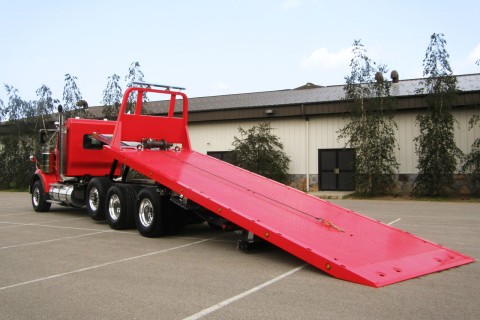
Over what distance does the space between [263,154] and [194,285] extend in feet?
61.4

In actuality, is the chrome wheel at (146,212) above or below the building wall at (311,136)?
below

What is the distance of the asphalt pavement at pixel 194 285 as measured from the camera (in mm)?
5230

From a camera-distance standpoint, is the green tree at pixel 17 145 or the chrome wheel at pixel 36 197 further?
the green tree at pixel 17 145

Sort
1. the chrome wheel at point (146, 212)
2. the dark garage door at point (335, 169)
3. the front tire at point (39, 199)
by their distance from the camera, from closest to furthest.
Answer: the chrome wheel at point (146, 212) → the front tire at point (39, 199) → the dark garage door at point (335, 169)

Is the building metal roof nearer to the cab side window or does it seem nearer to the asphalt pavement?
the cab side window

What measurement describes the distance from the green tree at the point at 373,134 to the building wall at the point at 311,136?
25.6 inches

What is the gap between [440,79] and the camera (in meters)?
20.9

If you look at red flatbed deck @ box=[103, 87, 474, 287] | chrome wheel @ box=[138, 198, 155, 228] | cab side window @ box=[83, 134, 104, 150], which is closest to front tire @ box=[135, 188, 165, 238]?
chrome wheel @ box=[138, 198, 155, 228]

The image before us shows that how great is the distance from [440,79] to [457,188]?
4824 millimetres

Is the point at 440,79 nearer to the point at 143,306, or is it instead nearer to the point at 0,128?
the point at 143,306

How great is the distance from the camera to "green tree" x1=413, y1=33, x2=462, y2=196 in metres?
20.4

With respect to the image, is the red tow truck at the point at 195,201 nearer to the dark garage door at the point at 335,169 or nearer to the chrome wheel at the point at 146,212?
the chrome wheel at the point at 146,212

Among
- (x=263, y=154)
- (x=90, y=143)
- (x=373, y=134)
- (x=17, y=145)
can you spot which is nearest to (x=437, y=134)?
(x=373, y=134)

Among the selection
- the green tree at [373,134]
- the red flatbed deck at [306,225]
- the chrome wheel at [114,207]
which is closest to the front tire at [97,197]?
the chrome wheel at [114,207]
